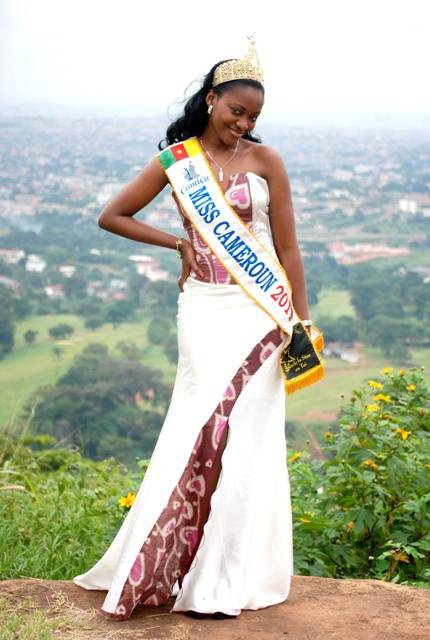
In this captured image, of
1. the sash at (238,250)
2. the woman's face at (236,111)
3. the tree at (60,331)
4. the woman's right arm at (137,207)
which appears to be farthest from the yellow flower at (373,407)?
the tree at (60,331)

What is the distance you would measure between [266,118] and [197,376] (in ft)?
119

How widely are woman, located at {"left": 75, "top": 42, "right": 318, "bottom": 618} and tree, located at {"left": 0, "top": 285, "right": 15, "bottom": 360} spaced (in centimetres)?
1870

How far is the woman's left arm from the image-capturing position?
324cm

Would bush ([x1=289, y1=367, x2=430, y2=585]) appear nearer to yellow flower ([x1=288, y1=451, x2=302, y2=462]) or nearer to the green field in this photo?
yellow flower ([x1=288, y1=451, x2=302, y2=462])

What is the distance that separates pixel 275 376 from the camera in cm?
328

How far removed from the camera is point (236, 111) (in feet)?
10.5

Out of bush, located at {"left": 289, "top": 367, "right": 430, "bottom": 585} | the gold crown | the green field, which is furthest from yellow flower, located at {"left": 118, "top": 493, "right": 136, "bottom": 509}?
the green field

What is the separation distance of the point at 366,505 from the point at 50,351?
19.5 metres

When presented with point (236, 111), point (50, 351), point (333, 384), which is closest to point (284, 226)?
point (236, 111)

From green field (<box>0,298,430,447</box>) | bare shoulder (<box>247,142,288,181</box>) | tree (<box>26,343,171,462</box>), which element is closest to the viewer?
bare shoulder (<box>247,142,288,181</box>)

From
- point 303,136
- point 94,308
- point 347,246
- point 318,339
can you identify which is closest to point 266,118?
point 303,136

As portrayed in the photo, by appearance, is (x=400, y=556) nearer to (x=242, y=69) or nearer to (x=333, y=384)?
→ (x=242, y=69)

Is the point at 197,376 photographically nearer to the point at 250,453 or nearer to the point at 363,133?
the point at 250,453

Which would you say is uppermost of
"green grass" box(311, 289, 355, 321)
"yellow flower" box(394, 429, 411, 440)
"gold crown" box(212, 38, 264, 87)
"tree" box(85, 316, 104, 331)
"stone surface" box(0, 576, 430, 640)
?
"green grass" box(311, 289, 355, 321)
